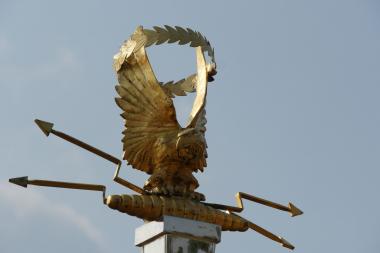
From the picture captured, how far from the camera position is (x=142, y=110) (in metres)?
10.9

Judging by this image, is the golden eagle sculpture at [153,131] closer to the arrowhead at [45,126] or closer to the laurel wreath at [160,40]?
the laurel wreath at [160,40]

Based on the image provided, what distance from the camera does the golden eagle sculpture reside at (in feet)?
35.5

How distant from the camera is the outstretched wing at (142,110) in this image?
10852 mm

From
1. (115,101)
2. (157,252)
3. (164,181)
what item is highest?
(115,101)

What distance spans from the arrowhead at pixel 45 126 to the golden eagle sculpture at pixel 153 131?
79 centimetres

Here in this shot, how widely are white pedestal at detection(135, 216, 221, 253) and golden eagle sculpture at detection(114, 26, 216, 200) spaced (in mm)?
317

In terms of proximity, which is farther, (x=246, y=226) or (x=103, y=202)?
(x=246, y=226)

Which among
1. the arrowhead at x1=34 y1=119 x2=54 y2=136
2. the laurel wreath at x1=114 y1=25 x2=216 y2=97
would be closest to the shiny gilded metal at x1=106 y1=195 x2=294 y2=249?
the arrowhead at x1=34 y1=119 x2=54 y2=136

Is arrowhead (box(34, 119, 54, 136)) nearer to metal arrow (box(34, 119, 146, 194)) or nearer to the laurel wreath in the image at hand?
metal arrow (box(34, 119, 146, 194))

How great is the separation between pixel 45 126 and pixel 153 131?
1104 millimetres

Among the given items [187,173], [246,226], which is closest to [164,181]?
[187,173]

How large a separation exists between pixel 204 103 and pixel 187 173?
0.75m

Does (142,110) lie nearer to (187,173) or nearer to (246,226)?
(187,173)

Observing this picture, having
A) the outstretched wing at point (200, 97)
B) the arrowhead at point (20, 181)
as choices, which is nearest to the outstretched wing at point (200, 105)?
the outstretched wing at point (200, 97)
